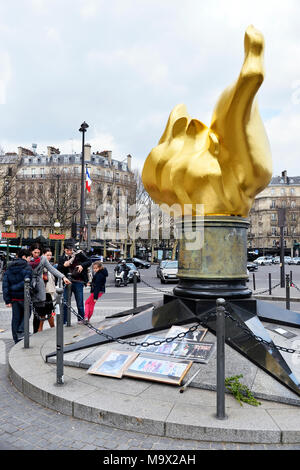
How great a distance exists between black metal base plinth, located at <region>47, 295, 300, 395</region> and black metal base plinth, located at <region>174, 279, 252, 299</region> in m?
0.09

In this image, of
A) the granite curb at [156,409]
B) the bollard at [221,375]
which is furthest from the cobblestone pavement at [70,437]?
the bollard at [221,375]

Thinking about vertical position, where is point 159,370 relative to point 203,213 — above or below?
below

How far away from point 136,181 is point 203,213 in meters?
40.2

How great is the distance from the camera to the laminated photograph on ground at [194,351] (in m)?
4.43

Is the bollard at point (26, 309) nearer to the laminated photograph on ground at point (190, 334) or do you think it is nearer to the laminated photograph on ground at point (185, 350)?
the laminated photograph on ground at point (185, 350)

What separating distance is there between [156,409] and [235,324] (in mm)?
1831

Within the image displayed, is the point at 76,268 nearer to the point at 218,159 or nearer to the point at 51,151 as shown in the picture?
→ the point at 218,159

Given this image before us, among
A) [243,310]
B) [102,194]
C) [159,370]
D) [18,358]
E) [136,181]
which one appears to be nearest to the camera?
[159,370]

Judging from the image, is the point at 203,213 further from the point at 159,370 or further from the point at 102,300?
the point at 102,300

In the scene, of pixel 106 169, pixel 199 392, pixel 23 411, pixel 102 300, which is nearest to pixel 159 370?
pixel 199 392

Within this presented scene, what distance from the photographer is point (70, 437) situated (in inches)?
129

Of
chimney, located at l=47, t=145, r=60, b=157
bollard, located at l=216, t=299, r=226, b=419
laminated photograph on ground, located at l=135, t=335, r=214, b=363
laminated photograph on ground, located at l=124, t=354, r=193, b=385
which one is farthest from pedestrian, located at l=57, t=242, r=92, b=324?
chimney, located at l=47, t=145, r=60, b=157

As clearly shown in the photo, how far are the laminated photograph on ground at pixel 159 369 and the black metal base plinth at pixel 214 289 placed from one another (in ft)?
4.72

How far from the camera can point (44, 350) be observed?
5551 millimetres
